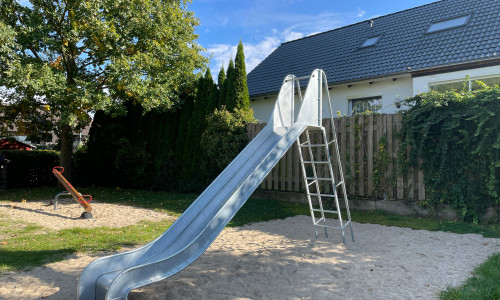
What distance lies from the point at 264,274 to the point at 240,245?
1380mm

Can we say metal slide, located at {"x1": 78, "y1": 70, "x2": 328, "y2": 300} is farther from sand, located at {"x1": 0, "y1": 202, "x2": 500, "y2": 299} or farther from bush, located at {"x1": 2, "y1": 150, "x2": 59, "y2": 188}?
bush, located at {"x1": 2, "y1": 150, "x2": 59, "y2": 188}

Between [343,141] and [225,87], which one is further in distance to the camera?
[225,87]

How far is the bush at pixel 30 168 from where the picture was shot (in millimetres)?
14234

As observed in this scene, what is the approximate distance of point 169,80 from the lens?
11.1m

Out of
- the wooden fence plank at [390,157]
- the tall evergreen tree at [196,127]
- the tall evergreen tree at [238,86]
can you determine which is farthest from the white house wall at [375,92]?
the tall evergreen tree at [196,127]

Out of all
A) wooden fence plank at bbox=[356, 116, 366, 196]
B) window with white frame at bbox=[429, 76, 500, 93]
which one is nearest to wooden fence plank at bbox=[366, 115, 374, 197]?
wooden fence plank at bbox=[356, 116, 366, 196]

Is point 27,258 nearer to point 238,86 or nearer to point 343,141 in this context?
point 343,141

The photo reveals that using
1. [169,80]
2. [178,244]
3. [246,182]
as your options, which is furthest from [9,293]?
[169,80]

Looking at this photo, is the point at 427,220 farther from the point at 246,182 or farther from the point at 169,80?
the point at 169,80

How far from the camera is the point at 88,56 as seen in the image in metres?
11.1

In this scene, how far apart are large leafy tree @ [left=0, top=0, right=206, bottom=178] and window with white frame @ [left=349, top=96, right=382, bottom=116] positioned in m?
5.91

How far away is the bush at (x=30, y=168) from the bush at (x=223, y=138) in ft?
29.5

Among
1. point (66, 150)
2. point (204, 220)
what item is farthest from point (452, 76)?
point (66, 150)

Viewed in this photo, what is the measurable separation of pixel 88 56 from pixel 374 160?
943cm
